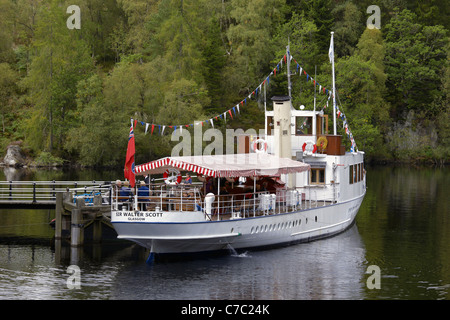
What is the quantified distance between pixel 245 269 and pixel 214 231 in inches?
90.3

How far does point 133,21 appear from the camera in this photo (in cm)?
11606

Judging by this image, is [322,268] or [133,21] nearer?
[322,268]

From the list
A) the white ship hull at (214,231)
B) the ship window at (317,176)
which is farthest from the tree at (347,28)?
the white ship hull at (214,231)

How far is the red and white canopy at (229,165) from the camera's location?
110 feet

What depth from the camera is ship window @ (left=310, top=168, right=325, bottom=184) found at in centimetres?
4178

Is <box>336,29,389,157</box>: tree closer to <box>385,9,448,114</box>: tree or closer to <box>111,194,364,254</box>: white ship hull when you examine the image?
<box>385,9,448,114</box>: tree

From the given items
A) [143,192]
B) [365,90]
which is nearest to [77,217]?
[143,192]

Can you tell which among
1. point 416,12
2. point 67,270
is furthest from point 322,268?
point 416,12

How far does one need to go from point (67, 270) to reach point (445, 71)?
271ft

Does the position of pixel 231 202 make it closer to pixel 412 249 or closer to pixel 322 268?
pixel 322 268

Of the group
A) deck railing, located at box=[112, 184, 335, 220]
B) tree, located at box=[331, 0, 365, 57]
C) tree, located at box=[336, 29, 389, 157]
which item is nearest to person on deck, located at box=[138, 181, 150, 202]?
deck railing, located at box=[112, 184, 335, 220]

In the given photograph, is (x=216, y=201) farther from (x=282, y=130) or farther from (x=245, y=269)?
(x=282, y=130)

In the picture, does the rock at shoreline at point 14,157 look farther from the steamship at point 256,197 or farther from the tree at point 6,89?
the steamship at point 256,197

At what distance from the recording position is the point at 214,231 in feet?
110
